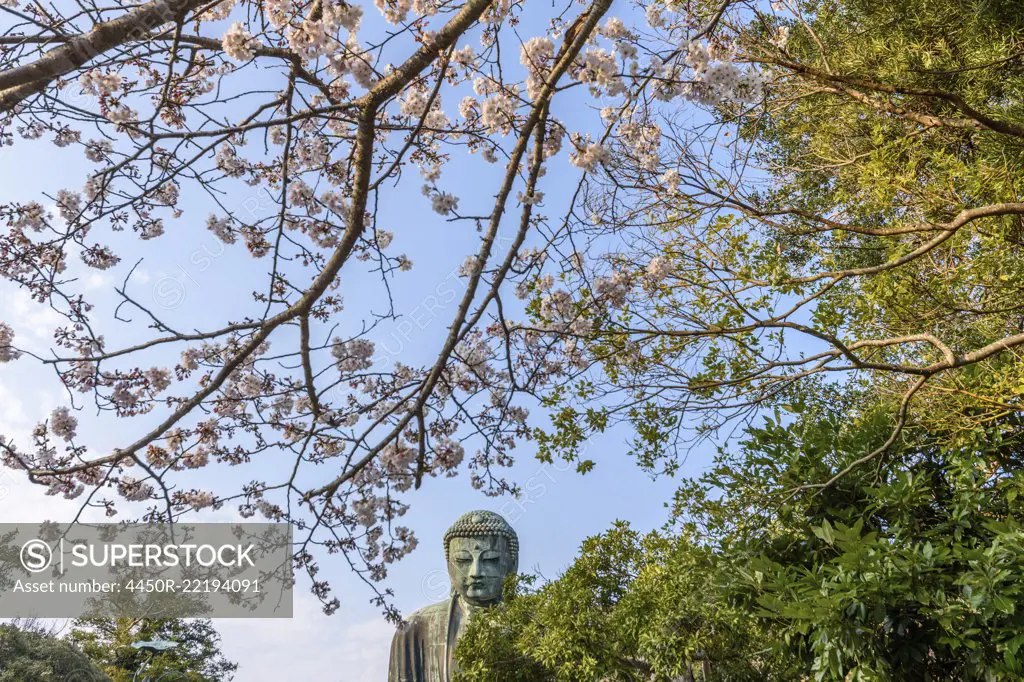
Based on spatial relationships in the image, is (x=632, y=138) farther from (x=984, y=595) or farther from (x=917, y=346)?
(x=917, y=346)

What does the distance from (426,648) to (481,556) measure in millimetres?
1062

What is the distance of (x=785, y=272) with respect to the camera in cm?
468

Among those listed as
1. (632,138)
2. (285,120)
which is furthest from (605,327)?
(285,120)

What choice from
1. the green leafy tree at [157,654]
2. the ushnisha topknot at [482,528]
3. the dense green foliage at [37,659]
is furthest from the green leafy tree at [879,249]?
the green leafy tree at [157,654]

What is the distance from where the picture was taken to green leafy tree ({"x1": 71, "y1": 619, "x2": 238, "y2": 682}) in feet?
46.9

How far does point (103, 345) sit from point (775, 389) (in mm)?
3922

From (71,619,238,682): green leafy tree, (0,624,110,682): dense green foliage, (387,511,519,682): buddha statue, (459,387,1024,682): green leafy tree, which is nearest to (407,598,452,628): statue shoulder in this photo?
(387,511,519,682): buddha statue

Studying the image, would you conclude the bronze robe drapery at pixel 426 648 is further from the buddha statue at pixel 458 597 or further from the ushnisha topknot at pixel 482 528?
the ushnisha topknot at pixel 482 528

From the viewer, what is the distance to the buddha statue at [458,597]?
7473 millimetres

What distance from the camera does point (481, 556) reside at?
755 centimetres

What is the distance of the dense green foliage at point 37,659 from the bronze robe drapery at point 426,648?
15.3 feet

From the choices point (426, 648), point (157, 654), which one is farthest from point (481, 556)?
point (157, 654)

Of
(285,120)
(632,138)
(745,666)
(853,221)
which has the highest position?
(853,221)

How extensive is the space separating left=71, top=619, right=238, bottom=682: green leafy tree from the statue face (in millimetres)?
8688
